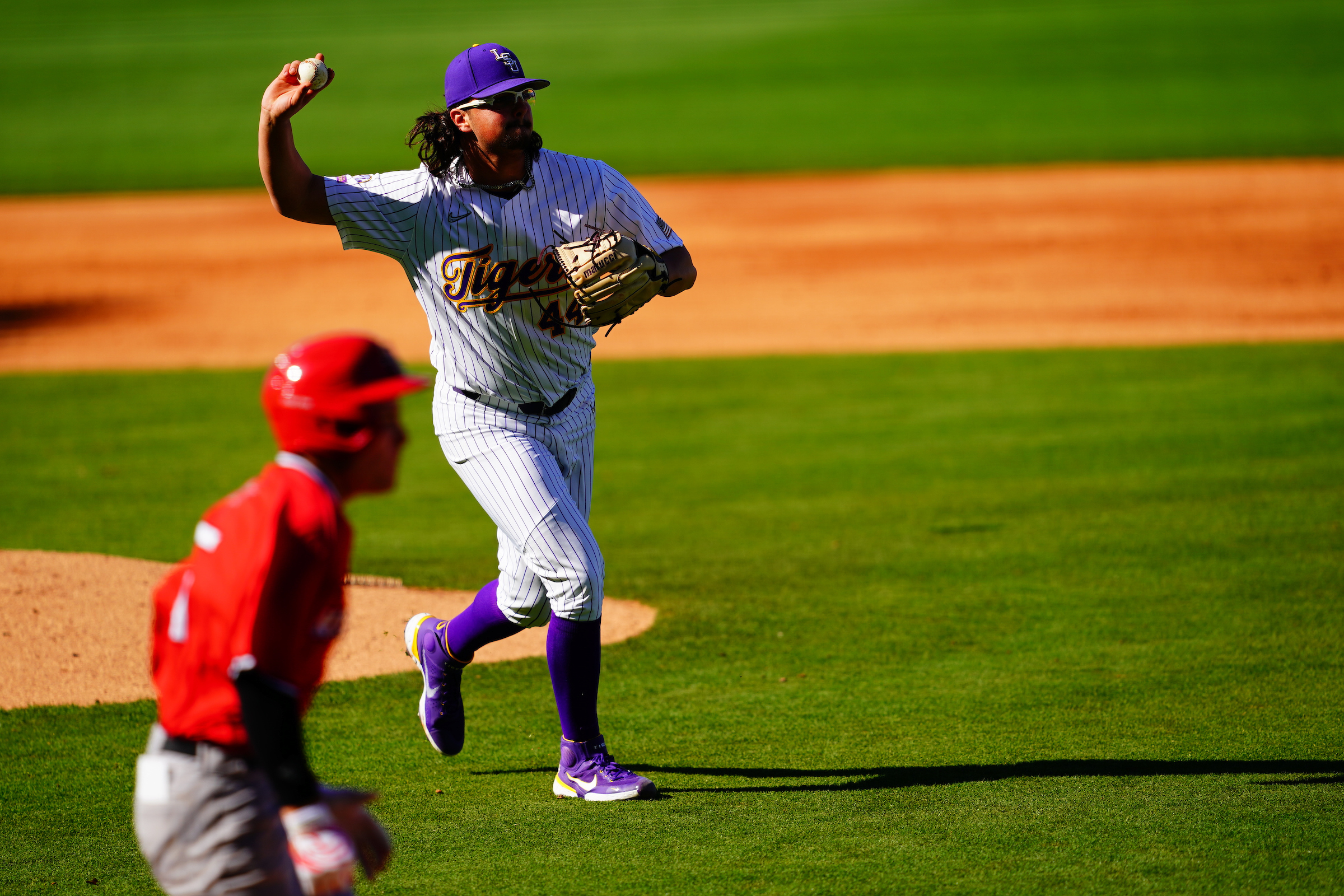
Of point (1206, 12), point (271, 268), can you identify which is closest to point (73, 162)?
point (271, 268)

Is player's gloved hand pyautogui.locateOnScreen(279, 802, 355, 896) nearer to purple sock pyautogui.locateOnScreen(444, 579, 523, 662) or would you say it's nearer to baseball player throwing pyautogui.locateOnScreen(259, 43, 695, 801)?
baseball player throwing pyautogui.locateOnScreen(259, 43, 695, 801)

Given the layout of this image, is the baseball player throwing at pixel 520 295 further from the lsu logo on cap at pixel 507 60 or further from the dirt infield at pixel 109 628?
the dirt infield at pixel 109 628

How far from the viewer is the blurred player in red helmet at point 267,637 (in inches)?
101

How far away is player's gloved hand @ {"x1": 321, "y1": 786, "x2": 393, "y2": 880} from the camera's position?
2645 millimetres

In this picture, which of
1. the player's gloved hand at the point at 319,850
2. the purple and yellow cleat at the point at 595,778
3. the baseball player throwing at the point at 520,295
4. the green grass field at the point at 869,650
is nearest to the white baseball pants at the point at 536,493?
the baseball player throwing at the point at 520,295

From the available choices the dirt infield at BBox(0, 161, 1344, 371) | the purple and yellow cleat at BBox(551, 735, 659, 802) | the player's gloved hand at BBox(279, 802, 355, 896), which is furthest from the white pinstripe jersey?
the dirt infield at BBox(0, 161, 1344, 371)

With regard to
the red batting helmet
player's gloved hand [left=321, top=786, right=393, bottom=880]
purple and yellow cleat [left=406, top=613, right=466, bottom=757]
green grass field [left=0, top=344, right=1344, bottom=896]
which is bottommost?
green grass field [left=0, top=344, right=1344, bottom=896]

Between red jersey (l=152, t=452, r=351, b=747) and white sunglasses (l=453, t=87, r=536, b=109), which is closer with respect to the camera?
red jersey (l=152, t=452, r=351, b=747)

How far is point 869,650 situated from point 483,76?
3.23 m

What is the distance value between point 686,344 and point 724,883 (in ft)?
40.0

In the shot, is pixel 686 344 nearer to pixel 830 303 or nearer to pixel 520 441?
pixel 830 303

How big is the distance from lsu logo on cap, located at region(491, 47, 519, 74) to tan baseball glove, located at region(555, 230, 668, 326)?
612 mm

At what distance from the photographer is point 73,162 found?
29406mm

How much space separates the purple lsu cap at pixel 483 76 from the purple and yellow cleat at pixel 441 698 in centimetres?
192
